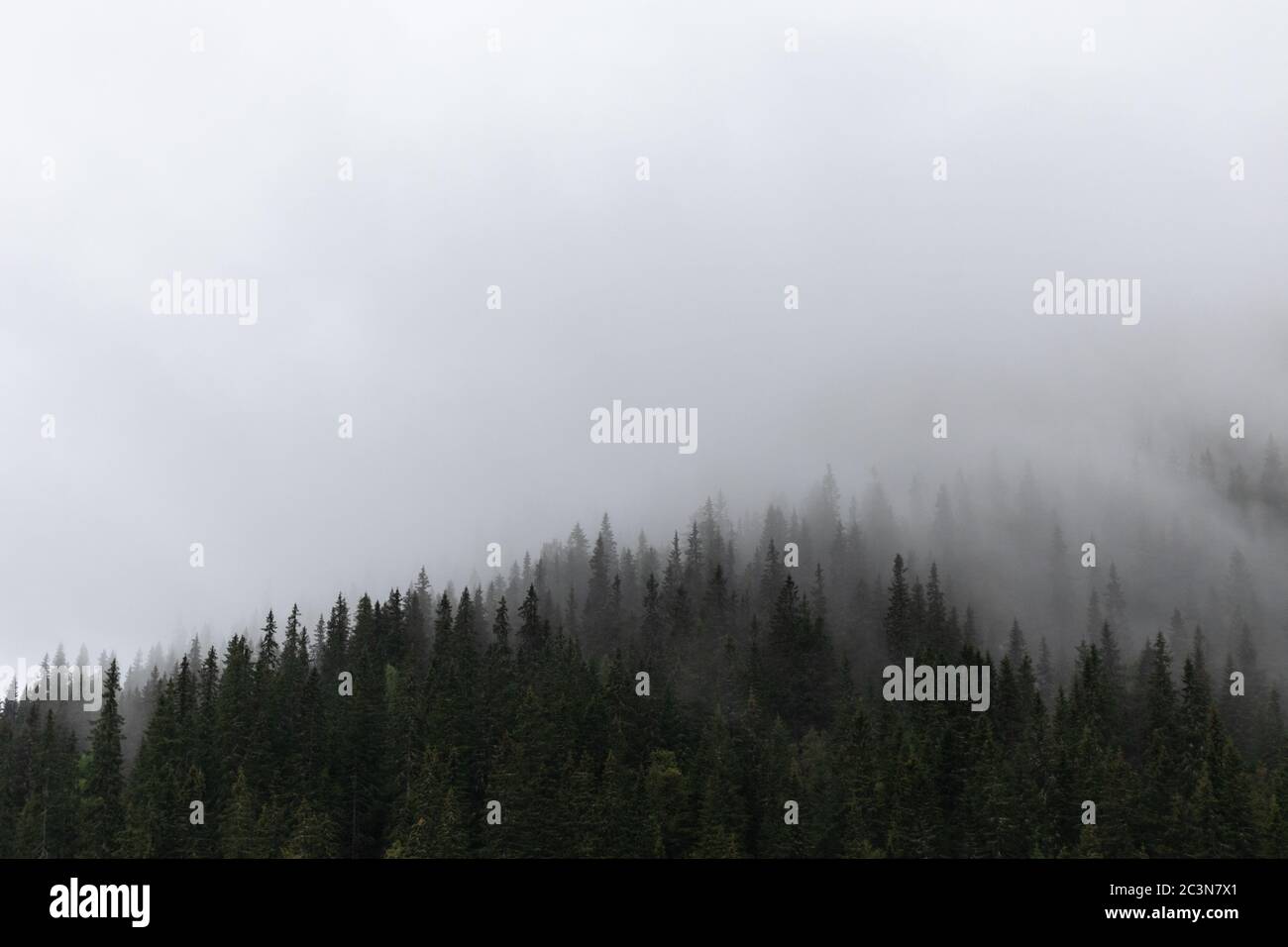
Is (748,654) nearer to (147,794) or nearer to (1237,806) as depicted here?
(1237,806)

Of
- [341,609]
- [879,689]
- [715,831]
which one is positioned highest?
[341,609]

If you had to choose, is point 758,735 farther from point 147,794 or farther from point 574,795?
point 147,794

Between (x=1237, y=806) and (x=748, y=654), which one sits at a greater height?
(x=748, y=654)

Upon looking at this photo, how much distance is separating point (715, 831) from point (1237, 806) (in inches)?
2344

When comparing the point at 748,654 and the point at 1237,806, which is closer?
the point at 1237,806
